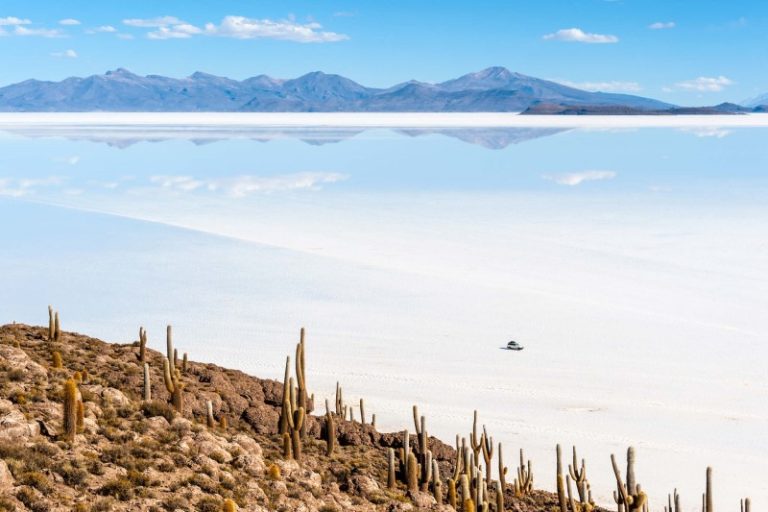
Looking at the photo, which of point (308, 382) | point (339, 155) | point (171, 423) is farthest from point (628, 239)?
point (339, 155)

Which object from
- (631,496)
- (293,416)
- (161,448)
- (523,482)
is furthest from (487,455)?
(161,448)

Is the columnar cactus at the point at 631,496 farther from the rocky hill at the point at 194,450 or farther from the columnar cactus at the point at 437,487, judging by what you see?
the columnar cactus at the point at 437,487

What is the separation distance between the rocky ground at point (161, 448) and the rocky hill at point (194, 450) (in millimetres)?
17

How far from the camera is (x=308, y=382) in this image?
17.4 m

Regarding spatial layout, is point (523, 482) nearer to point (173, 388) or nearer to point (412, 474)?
point (412, 474)

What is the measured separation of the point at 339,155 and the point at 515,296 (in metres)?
46.9

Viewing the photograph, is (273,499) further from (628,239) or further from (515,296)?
(628,239)

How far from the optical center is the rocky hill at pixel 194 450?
29.7 ft

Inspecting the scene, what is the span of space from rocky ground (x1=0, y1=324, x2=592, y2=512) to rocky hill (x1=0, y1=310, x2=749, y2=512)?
17 mm

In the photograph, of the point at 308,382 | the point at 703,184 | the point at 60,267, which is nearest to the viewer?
the point at 308,382

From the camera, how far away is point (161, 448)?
33.1ft

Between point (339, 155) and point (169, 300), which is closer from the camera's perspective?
point (169, 300)

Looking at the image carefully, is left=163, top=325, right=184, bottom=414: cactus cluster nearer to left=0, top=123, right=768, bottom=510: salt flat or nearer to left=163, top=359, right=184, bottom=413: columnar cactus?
left=163, top=359, right=184, bottom=413: columnar cactus

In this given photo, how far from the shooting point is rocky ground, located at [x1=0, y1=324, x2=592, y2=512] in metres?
8.95
